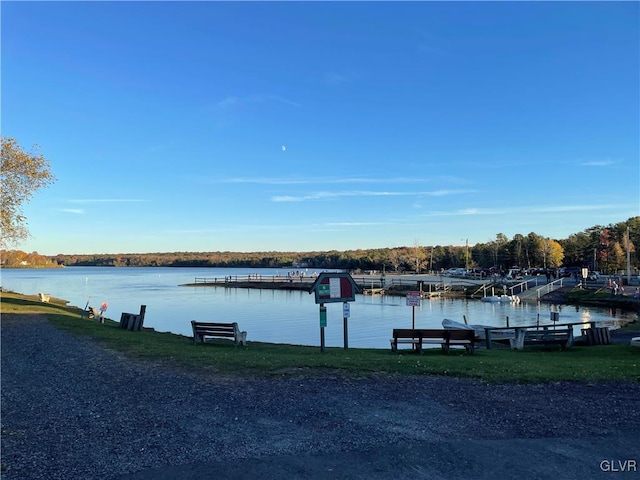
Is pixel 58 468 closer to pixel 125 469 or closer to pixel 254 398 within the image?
pixel 125 469

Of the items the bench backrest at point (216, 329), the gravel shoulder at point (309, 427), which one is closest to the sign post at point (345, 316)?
the bench backrest at point (216, 329)

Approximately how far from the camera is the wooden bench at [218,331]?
558 inches

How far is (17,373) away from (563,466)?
29.5ft

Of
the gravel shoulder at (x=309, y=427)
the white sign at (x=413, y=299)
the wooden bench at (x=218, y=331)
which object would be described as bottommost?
the wooden bench at (x=218, y=331)

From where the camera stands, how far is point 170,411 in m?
6.00

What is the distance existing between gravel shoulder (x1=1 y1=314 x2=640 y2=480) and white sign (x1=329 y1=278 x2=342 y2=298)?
547 cm

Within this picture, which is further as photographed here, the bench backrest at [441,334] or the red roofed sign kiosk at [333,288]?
the red roofed sign kiosk at [333,288]

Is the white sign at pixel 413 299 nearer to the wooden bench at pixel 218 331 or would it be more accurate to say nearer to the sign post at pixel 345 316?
the sign post at pixel 345 316

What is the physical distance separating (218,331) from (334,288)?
3.87 metres

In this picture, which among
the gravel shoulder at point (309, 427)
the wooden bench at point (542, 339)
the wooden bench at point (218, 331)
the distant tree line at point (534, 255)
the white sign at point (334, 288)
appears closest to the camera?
the gravel shoulder at point (309, 427)

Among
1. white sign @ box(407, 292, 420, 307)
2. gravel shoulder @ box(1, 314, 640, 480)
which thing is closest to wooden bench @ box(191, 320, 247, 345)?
gravel shoulder @ box(1, 314, 640, 480)

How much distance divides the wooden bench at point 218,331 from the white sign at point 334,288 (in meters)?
3.05

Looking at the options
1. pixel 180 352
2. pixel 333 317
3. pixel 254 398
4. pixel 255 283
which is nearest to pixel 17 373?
pixel 180 352

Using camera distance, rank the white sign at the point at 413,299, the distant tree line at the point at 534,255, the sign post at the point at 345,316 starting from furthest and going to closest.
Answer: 1. the distant tree line at the point at 534,255
2. the white sign at the point at 413,299
3. the sign post at the point at 345,316
